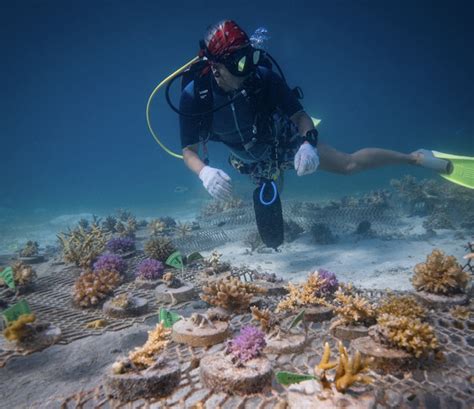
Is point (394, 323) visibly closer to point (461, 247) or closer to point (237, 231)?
point (461, 247)

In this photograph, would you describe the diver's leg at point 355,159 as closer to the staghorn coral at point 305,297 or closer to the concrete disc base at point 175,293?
the staghorn coral at point 305,297

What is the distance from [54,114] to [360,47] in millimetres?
72282

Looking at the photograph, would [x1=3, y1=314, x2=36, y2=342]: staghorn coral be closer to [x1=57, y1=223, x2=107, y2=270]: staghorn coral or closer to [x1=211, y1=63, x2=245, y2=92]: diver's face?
[x1=57, y1=223, x2=107, y2=270]: staghorn coral

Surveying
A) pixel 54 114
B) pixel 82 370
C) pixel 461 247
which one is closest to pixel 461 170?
pixel 461 247

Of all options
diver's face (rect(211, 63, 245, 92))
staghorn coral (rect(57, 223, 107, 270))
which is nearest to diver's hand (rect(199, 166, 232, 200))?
diver's face (rect(211, 63, 245, 92))

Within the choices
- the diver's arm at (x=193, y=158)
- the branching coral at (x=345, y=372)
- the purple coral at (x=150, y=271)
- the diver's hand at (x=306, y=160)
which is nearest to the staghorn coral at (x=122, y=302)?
the purple coral at (x=150, y=271)

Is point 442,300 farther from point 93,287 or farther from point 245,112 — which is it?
point 93,287

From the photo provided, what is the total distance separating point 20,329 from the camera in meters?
3.79

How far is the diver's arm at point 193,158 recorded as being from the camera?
244 inches

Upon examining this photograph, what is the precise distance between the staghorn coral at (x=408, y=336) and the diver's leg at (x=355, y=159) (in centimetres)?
471

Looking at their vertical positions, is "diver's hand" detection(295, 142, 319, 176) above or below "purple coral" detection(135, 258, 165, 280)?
above

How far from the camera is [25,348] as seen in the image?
12.4 feet

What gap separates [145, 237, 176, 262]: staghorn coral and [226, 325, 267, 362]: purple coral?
4.40m

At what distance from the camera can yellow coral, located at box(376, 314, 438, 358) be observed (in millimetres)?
2834
